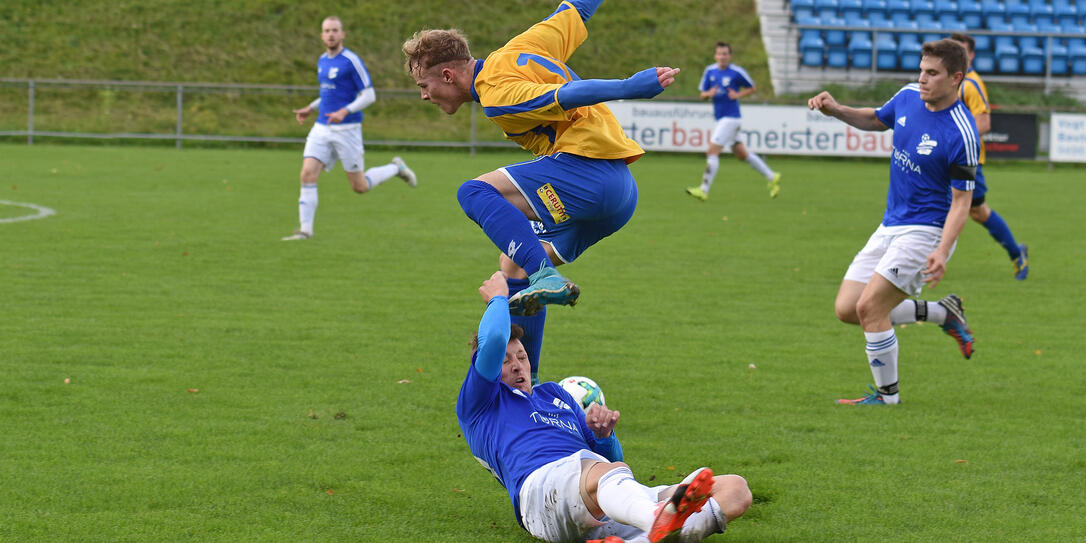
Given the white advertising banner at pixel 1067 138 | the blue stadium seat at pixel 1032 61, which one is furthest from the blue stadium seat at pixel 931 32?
the white advertising banner at pixel 1067 138

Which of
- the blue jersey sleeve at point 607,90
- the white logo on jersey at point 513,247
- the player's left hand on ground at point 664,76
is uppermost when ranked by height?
the player's left hand on ground at point 664,76

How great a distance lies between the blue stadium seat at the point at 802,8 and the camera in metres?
31.5

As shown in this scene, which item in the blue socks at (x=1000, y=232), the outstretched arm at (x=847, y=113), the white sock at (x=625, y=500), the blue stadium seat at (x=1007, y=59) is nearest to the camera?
the white sock at (x=625, y=500)

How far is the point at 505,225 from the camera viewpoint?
5148mm

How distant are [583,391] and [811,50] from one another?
25.9 meters

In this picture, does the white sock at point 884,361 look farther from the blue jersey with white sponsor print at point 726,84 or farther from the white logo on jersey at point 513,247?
the blue jersey with white sponsor print at point 726,84

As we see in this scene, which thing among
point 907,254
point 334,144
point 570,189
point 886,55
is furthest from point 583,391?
point 886,55

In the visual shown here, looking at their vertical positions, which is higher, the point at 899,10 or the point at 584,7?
the point at 899,10

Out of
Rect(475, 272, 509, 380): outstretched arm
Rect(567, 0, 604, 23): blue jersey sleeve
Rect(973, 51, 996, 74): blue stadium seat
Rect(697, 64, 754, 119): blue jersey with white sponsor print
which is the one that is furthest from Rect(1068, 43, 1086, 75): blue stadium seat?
Rect(475, 272, 509, 380): outstretched arm

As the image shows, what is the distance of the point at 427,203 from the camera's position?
16719 mm

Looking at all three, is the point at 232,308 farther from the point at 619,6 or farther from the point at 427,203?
the point at 619,6

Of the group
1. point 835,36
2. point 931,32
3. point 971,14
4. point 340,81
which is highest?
point 971,14

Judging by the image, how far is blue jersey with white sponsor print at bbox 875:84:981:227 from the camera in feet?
21.4

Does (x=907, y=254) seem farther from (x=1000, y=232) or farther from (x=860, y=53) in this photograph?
(x=860, y=53)
